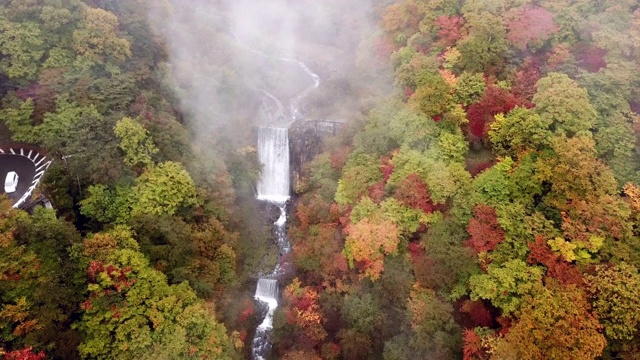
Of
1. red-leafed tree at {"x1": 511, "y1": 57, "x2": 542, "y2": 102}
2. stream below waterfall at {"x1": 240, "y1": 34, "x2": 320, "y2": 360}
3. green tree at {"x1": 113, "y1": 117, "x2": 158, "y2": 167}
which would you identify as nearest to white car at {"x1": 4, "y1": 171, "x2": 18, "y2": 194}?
green tree at {"x1": 113, "y1": 117, "x2": 158, "y2": 167}

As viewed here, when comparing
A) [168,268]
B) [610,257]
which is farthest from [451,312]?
[168,268]

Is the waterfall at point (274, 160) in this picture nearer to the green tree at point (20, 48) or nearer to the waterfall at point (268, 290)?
the waterfall at point (268, 290)

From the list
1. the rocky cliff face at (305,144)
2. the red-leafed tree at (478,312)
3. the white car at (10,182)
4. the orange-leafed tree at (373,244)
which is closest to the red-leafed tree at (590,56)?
the orange-leafed tree at (373,244)

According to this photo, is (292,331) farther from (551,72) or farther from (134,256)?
(551,72)

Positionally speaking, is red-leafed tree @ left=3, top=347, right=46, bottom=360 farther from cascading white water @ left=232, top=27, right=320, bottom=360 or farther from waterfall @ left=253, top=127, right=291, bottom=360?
waterfall @ left=253, top=127, right=291, bottom=360

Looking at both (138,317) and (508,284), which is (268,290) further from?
(508,284)

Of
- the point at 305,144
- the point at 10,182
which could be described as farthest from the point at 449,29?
the point at 10,182
